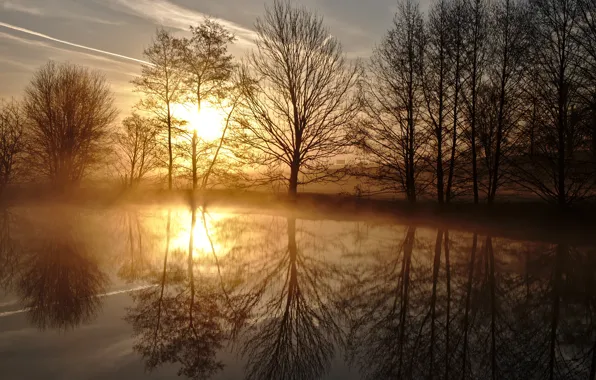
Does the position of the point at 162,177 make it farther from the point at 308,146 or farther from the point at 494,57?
the point at 494,57

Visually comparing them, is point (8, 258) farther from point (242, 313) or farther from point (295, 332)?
point (295, 332)

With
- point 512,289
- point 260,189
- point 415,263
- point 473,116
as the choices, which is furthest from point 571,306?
point 260,189

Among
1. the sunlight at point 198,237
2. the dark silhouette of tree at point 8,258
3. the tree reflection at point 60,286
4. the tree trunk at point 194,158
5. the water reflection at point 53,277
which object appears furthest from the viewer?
the tree trunk at point 194,158

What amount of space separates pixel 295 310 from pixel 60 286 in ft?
12.6

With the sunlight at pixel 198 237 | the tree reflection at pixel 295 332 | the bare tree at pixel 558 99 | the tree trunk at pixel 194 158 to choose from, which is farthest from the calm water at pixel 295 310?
the tree trunk at pixel 194 158

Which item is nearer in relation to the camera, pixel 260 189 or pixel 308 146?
pixel 308 146

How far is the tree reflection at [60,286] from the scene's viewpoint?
5949 millimetres

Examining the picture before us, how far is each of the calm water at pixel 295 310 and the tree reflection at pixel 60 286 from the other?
3 cm

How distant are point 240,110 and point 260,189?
4.78 m

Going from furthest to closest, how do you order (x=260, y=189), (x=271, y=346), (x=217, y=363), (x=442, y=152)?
(x=260, y=189) < (x=442, y=152) < (x=271, y=346) < (x=217, y=363)

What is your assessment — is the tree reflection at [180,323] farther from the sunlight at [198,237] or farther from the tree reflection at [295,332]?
the sunlight at [198,237]

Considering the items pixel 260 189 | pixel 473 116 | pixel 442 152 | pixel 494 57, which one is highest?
pixel 494 57

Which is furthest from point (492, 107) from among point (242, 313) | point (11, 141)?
point (11, 141)

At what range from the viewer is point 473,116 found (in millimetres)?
21031
